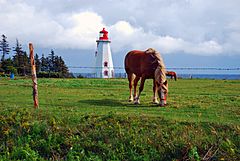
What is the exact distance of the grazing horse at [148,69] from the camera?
42.8 ft

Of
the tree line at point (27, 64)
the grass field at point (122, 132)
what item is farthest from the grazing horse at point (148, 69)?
the tree line at point (27, 64)

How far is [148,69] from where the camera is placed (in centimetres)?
1409

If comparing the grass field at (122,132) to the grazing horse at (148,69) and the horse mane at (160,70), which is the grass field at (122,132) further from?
the horse mane at (160,70)

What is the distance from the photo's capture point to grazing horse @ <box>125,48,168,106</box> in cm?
1305

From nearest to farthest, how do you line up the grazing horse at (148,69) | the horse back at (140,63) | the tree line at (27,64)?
the grazing horse at (148,69), the horse back at (140,63), the tree line at (27,64)

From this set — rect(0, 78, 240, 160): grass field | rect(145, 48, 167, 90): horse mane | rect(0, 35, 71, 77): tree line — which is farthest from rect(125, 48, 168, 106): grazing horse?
rect(0, 35, 71, 77): tree line

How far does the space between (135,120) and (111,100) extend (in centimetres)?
458

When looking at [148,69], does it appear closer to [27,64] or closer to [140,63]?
[140,63]

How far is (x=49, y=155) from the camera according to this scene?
10281mm

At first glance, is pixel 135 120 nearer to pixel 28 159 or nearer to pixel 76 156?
pixel 76 156

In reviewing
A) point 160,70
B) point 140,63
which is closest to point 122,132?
point 160,70

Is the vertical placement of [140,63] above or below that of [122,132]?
above

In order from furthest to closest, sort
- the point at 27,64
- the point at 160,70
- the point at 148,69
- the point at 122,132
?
the point at 27,64, the point at 148,69, the point at 160,70, the point at 122,132

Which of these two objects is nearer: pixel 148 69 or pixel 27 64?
pixel 148 69
